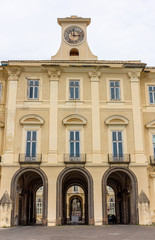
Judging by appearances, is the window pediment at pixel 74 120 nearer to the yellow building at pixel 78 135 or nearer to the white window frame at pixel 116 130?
the yellow building at pixel 78 135

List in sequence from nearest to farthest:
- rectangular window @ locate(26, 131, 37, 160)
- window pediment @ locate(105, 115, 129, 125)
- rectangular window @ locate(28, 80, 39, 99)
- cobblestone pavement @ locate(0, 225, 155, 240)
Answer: cobblestone pavement @ locate(0, 225, 155, 240), rectangular window @ locate(26, 131, 37, 160), window pediment @ locate(105, 115, 129, 125), rectangular window @ locate(28, 80, 39, 99)

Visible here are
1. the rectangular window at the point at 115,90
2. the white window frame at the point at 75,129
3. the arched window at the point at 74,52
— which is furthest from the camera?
the arched window at the point at 74,52

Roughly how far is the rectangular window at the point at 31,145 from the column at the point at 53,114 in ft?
4.70

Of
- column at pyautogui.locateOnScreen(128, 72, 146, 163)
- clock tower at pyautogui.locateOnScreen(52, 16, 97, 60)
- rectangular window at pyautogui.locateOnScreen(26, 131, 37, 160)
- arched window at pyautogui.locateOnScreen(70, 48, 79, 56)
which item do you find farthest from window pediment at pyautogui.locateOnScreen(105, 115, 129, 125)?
arched window at pyautogui.locateOnScreen(70, 48, 79, 56)

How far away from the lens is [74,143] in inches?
1071

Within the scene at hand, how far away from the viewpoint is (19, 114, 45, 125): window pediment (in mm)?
27422

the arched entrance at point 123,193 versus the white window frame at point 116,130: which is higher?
the white window frame at point 116,130

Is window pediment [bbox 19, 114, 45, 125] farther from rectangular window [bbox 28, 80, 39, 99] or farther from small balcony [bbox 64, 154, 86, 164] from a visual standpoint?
small balcony [bbox 64, 154, 86, 164]

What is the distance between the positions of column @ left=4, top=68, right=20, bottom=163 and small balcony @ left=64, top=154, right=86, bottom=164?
4998mm

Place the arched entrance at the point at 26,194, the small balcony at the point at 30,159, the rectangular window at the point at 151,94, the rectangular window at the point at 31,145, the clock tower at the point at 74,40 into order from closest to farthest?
the arched entrance at the point at 26,194 → the small balcony at the point at 30,159 → the rectangular window at the point at 31,145 → the rectangular window at the point at 151,94 → the clock tower at the point at 74,40

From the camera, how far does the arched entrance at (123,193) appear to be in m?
25.6

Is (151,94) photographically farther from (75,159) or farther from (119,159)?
(75,159)

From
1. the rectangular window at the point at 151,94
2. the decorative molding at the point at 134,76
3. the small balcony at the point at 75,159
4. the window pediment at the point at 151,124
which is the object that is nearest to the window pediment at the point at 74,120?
the small balcony at the point at 75,159

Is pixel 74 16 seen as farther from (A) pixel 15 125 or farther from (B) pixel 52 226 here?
(B) pixel 52 226
